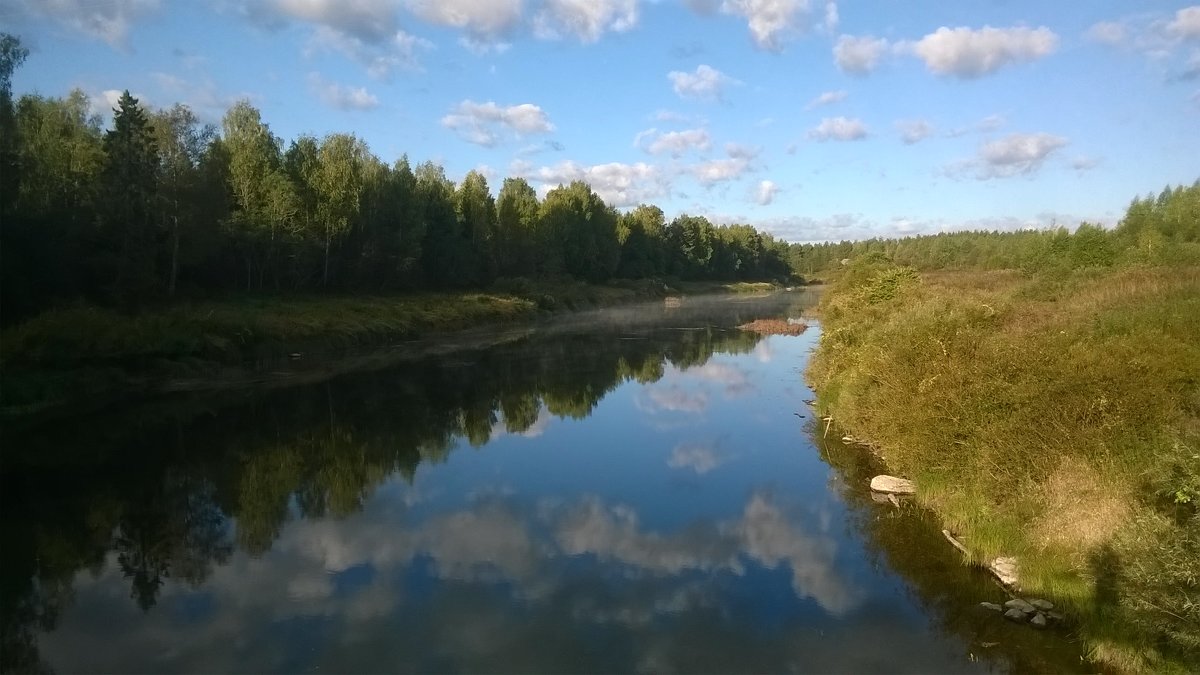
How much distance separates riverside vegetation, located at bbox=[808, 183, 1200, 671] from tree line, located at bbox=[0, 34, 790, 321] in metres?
27.3

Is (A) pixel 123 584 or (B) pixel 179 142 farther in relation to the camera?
(B) pixel 179 142

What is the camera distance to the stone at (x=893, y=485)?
14.4m

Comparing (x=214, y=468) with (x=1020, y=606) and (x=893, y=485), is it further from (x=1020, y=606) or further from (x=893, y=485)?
(x=1020, y=606)

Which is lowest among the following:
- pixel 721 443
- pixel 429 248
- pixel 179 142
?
pixel 721 443

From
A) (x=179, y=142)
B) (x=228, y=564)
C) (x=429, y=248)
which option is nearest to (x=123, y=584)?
(x=228, y=564)

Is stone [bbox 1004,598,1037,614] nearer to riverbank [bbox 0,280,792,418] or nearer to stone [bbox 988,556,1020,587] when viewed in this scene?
stone [bbox 988,556,1020,587]

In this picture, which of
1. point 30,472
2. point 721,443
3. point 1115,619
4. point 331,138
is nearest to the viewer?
point 1115,619

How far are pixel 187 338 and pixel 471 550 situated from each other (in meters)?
21.2

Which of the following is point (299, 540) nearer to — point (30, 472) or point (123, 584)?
point (123, 584)

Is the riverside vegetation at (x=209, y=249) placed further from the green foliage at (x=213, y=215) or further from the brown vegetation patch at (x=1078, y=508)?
the brown vegetation patch at (x=1078, y=508)

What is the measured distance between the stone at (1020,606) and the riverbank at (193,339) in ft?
77.6

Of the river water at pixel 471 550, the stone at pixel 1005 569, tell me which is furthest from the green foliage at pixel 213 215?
the stone at pixel 1005 569

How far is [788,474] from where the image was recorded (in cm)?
1728

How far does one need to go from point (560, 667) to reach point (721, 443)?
12.3 metres
